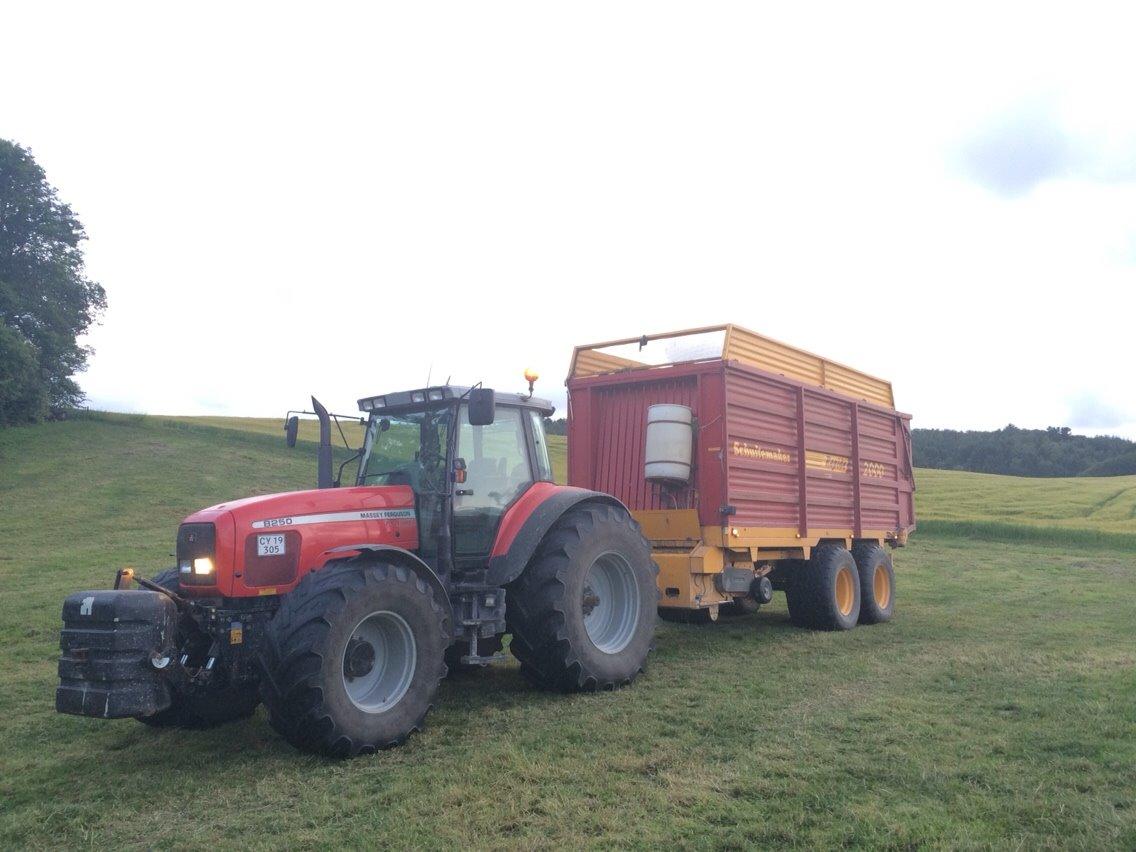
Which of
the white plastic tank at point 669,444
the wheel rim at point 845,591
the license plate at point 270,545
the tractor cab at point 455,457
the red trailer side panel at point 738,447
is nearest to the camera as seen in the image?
the license plate at point 270,545

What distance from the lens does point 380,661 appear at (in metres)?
5.85

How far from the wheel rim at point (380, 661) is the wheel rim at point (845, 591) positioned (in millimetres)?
6707

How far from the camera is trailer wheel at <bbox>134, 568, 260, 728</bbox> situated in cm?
603

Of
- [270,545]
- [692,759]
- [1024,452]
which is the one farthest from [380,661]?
[1024,452]

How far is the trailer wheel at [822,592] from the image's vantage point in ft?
34.7

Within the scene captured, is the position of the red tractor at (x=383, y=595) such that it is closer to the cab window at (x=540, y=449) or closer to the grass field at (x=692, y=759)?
the cab window at (x=540, y=449)

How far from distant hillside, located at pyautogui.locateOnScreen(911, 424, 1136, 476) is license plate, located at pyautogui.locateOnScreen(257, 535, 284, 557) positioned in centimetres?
6653

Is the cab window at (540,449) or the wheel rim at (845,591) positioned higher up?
the cab window at (540,449)

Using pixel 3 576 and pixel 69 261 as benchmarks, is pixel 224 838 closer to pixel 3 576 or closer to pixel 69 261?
pixel 3 576

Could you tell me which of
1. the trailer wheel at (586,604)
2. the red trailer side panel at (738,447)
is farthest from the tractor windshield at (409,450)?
the red trailer side panel at (738,447)

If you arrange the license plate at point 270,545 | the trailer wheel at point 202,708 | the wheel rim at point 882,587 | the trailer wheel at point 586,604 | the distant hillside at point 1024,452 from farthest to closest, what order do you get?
the distant hillside at point 1024,452
the wheel rim at point 882,587
the trailer wheel at point 586,604
the trailer wheel at point 202,708
the license plate at point 270,545

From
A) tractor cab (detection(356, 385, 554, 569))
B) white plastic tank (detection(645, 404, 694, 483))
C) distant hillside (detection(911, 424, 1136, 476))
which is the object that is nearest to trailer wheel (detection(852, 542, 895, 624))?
Answer: white plastic tank (detection(645, 404, 694, 483))

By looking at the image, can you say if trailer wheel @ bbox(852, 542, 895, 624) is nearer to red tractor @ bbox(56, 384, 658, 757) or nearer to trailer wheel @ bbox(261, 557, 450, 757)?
red tractor @ bbox(56, 384, 658, 757)

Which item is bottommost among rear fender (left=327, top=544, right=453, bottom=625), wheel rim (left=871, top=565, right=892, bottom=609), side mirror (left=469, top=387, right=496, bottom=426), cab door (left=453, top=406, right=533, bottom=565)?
wheel rim (left=871, top=565, right=892, bottom=609)
